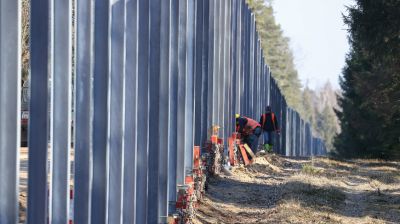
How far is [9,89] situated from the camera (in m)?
6.20

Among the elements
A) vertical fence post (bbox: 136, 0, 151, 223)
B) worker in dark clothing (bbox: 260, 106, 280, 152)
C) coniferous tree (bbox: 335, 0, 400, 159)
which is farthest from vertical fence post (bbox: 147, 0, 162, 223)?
worker in dark clothing (bbox: 260, 106, 280, 152)

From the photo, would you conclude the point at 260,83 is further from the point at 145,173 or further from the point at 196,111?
the point at 145,173

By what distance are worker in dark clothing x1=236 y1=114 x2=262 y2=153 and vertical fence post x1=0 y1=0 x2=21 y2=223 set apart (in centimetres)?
1977

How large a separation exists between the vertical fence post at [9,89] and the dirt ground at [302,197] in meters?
7.91

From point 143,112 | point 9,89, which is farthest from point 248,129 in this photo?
point 9,89

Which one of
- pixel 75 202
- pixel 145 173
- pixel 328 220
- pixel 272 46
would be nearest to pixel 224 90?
pixel 328 220

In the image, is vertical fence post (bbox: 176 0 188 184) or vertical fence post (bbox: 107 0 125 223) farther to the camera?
vertical fence post (bbox: 176 0 188 184)

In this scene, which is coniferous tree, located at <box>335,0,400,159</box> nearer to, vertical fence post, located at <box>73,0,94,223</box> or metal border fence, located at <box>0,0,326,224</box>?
metal border fence, located at <box>0,0,326,224</box>

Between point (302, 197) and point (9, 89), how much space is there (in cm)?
1197

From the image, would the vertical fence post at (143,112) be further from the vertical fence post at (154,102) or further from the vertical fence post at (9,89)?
the vertical fence post at (9,89)

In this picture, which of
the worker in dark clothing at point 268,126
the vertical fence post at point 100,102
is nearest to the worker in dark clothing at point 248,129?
the worker in dark clothing at point 268,126

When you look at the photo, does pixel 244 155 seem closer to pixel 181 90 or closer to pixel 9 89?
pixel 181 90

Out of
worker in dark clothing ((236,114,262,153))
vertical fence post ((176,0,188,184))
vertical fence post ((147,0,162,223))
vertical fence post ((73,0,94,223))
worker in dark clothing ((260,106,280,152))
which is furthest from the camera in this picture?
worker in dark clothing ((260,106,280,152))

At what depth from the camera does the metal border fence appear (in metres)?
6.38
